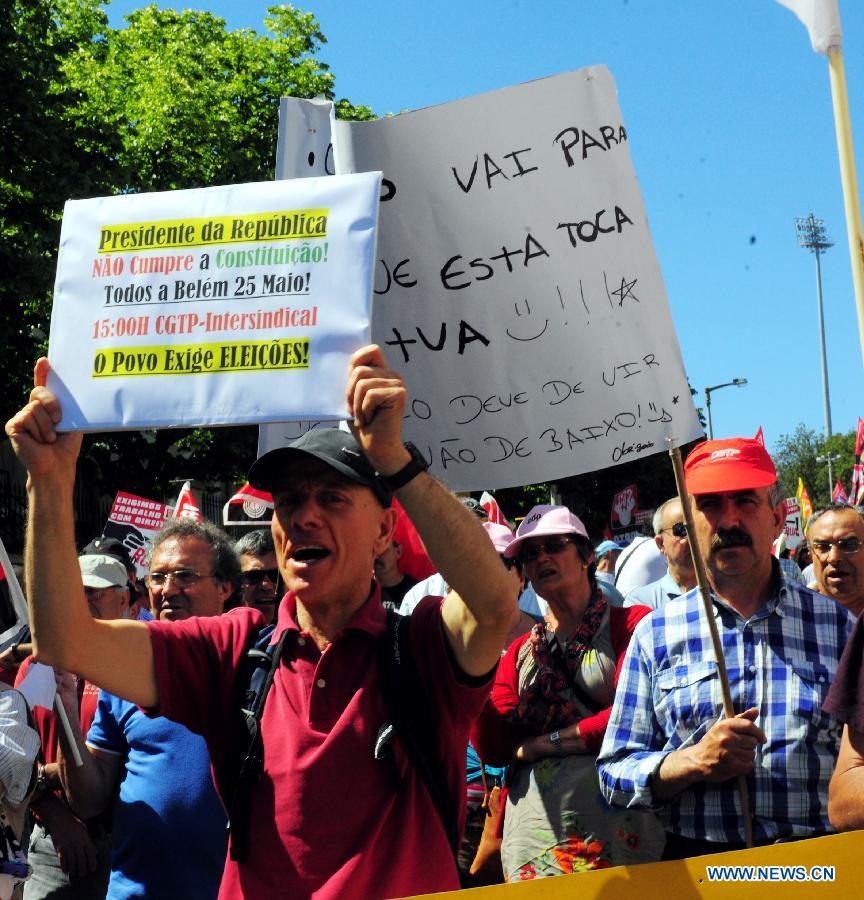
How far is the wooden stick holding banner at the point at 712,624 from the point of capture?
3.08 metres

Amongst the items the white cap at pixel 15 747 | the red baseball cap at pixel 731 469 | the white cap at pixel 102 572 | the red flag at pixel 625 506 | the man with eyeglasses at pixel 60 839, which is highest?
the red flag at pixel 625 506

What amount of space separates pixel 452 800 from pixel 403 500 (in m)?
0.65

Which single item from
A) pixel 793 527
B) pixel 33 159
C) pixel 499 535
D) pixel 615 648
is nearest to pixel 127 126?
pixel 33 159

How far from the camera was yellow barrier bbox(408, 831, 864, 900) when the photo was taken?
7.72ft

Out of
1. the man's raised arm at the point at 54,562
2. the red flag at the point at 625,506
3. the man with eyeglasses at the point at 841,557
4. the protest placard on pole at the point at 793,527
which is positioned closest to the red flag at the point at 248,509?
the man with eyeglasses at the point at 841,557

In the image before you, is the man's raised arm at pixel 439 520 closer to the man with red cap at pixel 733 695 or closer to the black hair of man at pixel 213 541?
the man with red cap at pixel 733 695

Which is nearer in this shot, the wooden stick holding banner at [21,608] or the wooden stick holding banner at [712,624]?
the wooden stick holding banner at [712,624]

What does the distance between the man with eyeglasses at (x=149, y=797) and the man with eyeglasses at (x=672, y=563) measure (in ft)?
9.27

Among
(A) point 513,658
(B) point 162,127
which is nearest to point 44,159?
(B) point 162,127

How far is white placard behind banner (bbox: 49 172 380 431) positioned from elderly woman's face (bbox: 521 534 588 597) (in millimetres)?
2158

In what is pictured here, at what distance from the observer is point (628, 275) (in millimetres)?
3742

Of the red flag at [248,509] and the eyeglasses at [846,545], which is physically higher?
the red flag at [248,509]

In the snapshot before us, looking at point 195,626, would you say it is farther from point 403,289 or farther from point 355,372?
point 403,289

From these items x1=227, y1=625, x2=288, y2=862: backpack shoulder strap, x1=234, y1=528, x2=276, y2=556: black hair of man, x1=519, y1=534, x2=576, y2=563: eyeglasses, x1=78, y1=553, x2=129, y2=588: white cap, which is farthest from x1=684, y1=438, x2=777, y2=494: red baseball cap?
x1=234, y1=528, x2=276, y2=556: black hair of man
